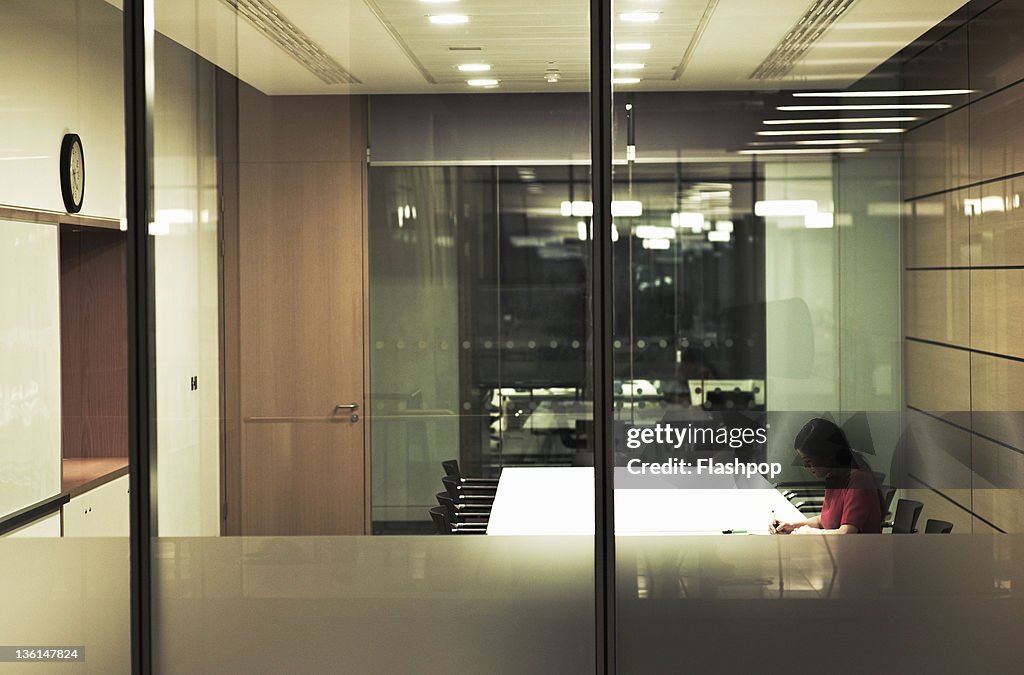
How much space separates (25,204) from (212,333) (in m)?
0.71

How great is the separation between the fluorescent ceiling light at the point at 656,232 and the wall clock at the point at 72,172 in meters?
1.78

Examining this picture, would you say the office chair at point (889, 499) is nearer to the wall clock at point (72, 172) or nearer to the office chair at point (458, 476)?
the office chair at point (458, 476)

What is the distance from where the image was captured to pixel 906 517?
2795mm

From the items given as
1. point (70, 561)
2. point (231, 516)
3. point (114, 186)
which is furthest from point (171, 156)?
point (70, 561)

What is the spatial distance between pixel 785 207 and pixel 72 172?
2.26m

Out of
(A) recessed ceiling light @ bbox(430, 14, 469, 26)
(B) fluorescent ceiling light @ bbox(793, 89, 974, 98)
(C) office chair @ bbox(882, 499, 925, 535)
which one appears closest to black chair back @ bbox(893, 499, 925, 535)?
(C) office chair @ bbox(882, 499, 925, 535)

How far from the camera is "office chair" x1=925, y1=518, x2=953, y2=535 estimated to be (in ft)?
9.16

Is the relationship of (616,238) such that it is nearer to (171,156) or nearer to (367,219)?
(367,219)

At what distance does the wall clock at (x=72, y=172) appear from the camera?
2859mm

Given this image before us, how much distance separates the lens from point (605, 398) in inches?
112

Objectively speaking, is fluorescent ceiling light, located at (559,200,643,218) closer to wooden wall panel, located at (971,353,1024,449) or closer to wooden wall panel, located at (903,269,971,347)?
wooden wall panel, located at (903,269,971,347)

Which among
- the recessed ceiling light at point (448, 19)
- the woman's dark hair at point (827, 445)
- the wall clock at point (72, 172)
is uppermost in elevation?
the recessed ceiling light at point (448, 19)

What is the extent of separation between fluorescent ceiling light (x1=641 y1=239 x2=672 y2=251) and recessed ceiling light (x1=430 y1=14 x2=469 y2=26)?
89 centimetres

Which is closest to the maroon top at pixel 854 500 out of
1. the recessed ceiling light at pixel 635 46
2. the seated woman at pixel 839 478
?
the seated woman at pixel 839 478
